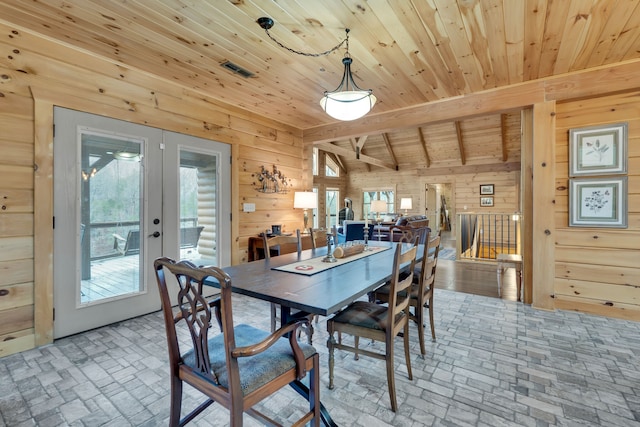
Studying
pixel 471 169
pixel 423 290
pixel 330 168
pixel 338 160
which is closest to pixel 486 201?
pixel 471 169

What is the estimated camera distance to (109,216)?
9.65ft

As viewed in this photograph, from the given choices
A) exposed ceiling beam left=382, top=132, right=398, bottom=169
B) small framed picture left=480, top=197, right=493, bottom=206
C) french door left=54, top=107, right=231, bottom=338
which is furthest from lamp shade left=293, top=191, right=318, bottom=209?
small framed picture left=480, top=197, right=493, bottom=206

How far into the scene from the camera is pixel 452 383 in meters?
1.96

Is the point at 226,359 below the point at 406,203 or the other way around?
below

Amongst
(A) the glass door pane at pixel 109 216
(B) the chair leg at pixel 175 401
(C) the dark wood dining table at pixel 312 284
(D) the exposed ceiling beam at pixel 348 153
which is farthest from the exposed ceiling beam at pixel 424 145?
(B) the chair leg at pixel 175 401

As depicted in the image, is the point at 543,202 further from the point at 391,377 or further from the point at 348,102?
the point at 391,377

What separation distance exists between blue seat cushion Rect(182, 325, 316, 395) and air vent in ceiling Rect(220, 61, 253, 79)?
8.48 feet

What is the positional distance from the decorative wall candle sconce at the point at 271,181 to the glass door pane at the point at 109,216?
5.52 feet

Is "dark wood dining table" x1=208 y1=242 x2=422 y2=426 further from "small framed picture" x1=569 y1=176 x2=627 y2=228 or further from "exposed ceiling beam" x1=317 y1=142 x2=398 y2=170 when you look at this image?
"exposed ceiling beam" x1=317 y1=142 x2=398 y2=170

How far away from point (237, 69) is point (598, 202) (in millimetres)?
4038

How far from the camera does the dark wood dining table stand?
1.43 meters

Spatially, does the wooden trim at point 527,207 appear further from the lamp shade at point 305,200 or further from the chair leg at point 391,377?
the lamp shade at point 305,200

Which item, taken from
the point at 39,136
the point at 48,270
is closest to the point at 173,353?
the point at 48,270

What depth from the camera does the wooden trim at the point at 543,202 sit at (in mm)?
3236
